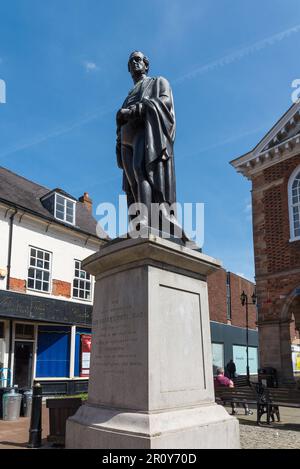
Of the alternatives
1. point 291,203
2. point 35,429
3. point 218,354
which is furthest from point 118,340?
point 218,354

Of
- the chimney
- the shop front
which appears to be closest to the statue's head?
the shop front

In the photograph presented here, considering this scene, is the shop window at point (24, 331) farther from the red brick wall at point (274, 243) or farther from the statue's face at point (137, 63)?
the statue's face at point (137, 63)

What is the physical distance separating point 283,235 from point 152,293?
16.3 metres

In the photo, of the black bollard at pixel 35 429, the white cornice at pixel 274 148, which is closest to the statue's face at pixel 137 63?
the black bollard at pixel 35 429

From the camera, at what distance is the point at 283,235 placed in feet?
64.7

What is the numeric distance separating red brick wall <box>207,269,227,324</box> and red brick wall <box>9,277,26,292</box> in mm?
21898

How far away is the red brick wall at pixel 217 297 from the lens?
3835 centimetres

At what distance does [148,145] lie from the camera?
18.1ft

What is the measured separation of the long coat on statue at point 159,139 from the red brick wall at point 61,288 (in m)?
14.9

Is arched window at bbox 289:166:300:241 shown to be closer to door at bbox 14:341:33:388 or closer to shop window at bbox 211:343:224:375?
door at bbox 14:341:33:388

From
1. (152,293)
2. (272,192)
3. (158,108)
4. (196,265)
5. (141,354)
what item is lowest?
(141,354)
